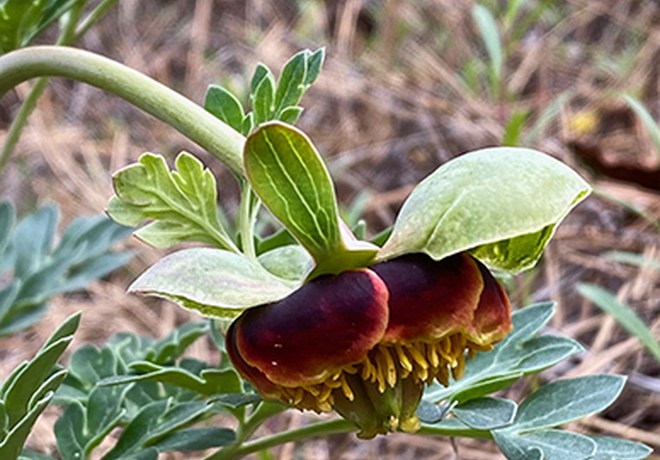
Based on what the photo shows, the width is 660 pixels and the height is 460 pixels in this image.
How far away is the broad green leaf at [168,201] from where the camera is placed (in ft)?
2.33

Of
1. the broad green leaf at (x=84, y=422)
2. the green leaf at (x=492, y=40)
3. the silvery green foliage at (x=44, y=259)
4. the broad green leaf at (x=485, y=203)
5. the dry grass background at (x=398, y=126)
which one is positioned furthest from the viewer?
the green leaf at (x=492, y=40)

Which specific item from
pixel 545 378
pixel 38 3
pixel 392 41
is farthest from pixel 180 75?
pixel 38 3

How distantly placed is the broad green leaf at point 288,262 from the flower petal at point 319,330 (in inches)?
2.1

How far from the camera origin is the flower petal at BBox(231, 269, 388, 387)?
0.61m

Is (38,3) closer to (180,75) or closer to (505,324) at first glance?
(505,324)

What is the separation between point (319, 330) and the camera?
2.00 ft

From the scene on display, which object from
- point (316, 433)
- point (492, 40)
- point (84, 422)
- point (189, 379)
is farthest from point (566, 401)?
point (492, 40)

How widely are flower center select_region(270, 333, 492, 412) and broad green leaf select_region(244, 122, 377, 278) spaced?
6 centimetres

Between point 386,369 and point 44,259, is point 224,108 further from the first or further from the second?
point 44,259

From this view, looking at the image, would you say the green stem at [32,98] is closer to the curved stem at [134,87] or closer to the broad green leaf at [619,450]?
the curved stem at [134,87]

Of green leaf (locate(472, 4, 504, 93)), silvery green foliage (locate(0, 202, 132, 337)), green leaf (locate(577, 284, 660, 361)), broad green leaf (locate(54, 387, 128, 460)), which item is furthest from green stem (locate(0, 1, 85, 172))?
green leaf (locate(472, 4, 504, 93))

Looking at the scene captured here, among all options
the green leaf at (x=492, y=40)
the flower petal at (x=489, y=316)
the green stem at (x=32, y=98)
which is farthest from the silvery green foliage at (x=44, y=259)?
the green leaf at (x=492, y=40)

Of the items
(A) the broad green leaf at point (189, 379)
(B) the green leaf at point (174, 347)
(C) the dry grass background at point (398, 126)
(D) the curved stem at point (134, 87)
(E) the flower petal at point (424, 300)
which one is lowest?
(C) the dry grass background at point (398, 126)

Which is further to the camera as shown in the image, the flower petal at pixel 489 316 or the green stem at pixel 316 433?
the green stem at pixel 316 433
